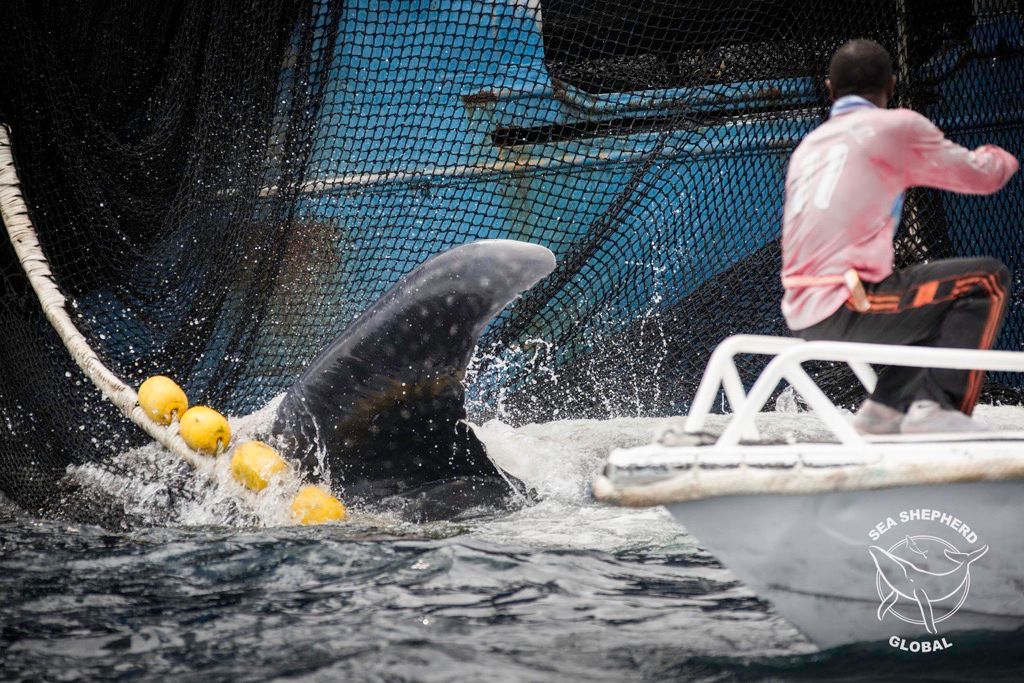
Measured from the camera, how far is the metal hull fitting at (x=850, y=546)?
2.94 metres

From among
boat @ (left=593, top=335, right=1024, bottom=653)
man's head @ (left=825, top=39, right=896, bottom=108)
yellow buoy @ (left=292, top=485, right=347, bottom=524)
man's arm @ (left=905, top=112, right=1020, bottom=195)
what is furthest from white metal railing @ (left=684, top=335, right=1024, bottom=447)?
yellow buoy @ (left=292, top=485, right=347, bottom=524)

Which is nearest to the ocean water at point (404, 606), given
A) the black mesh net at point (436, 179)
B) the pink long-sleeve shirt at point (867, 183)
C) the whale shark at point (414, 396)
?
the whale shark at point (414, 396)

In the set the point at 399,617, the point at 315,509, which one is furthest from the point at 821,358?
the point at 315,509

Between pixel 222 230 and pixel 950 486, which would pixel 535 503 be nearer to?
pixel 950 486

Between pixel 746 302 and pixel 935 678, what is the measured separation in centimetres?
376

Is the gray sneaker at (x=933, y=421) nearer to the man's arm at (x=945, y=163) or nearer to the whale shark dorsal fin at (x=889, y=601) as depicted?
the whale shark dorsal fin at (x=889, y=601)

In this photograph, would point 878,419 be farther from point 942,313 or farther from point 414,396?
point 414,396

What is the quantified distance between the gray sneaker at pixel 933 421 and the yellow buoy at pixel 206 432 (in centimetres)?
308

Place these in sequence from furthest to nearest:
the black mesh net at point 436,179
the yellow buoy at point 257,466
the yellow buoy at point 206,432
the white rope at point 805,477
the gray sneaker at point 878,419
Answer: the black mesh net at point 436,179, the yellow buoy at point 206,432, the yellow buoy at point 257,466, the gray sneaker at point 878,419, the white rope at point 805,477

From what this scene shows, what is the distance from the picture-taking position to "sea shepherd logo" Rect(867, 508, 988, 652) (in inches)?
117

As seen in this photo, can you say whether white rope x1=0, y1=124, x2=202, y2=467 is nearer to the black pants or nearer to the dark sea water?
the dark sea water

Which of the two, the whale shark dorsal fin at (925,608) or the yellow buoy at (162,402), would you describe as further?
the yellow buoy at (162,402)

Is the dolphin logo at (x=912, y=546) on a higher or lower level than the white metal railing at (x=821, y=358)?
lower

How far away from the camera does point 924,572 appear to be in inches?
118
